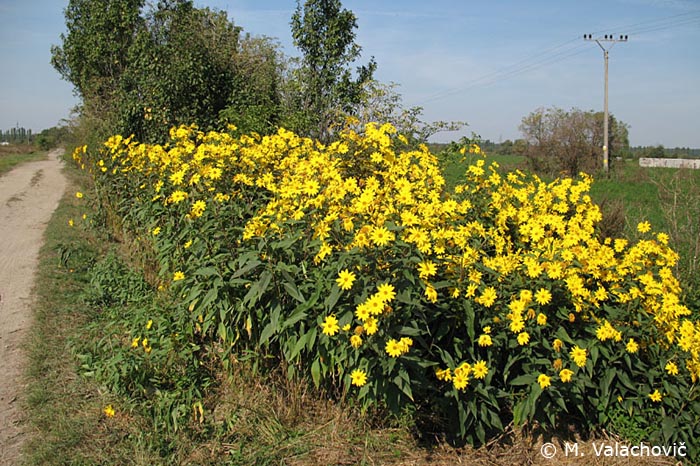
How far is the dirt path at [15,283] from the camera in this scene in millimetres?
3127

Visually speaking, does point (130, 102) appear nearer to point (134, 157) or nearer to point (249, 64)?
point (249, 64)

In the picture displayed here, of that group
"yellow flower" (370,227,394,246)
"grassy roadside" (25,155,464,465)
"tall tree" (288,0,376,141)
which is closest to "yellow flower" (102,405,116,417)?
"grassy roadside" (25,155,464,465)

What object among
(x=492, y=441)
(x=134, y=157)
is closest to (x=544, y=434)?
(x=492, y=441)

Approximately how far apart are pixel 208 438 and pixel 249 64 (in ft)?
28.0

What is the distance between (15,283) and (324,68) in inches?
174

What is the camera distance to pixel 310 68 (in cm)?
733

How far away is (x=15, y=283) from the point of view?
229 inches

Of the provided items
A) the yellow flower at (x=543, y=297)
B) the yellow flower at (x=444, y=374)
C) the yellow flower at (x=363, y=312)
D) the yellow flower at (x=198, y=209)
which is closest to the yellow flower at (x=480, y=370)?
the yellow flower at (x=444, y=374)

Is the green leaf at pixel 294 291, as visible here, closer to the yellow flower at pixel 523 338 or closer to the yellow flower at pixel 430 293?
the yellow flower at pixel 430 293

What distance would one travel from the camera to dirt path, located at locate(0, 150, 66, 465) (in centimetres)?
313

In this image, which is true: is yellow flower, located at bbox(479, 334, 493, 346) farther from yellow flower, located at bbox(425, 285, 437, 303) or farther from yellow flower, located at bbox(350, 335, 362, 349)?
yellow flower, located at bbox(350, 335, 362, 349)

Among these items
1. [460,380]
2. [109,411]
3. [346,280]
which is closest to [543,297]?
[460,380]

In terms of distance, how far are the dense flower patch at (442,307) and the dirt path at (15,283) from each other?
0.85 meters

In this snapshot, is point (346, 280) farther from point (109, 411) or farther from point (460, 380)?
point (109, 411)
